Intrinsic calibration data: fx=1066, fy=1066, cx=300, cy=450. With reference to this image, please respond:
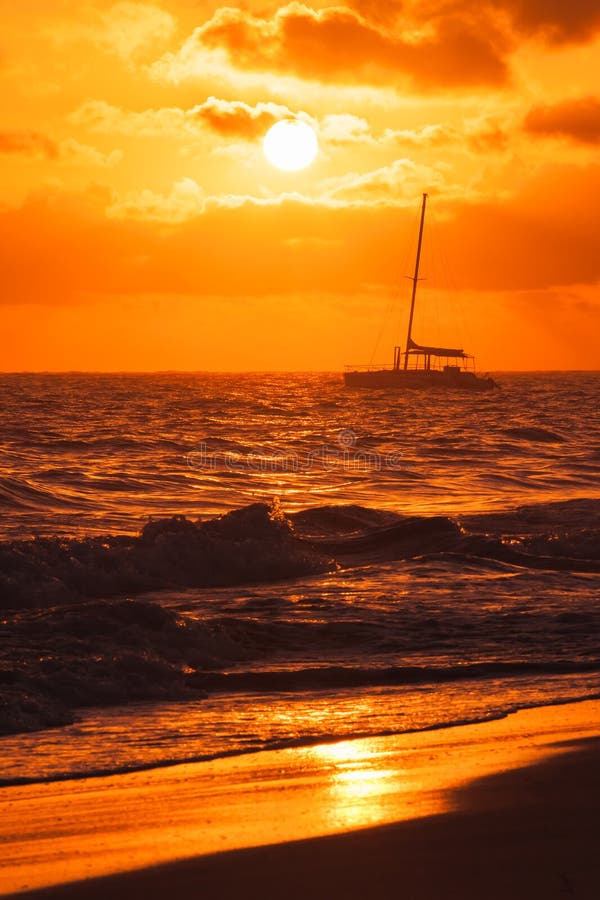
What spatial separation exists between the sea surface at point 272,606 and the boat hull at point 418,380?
261 ft

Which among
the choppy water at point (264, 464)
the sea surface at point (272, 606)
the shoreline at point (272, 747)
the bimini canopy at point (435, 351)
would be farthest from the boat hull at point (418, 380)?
the shoreline at point (272, 747)

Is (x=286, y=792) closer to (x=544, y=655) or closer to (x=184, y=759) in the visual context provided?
(x=184, y=759)

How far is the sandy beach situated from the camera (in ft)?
14.2

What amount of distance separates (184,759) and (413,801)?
62.5 inches

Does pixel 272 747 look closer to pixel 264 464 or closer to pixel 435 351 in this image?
pixel 264 464

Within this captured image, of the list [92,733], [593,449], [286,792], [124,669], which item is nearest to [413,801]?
[286,792]

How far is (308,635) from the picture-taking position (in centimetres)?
1003

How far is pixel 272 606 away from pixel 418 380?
98307 mm

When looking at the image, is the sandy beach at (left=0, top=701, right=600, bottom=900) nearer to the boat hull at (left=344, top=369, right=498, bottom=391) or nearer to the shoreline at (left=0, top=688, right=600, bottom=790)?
the shoreline at (left=0, top=688, right=600, bottom=790)

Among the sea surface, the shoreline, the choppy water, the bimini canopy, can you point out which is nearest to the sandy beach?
the shoreline

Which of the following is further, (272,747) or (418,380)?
(418,380)

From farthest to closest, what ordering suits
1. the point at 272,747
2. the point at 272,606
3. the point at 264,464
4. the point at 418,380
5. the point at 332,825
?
the point at 418,380, the point at 264,464, the point at 272,606, the point at 272,747, the point at 332,825

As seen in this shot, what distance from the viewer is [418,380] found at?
108750 millimetres

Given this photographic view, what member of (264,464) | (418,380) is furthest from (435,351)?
(264,464)
